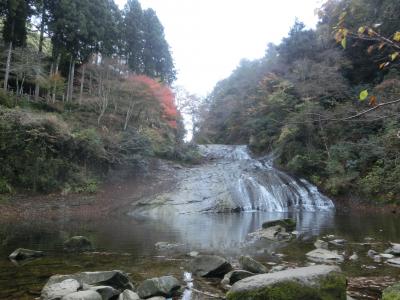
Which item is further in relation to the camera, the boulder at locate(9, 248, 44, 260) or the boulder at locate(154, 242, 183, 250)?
the boulder at locate(154, 242, 183, 250)

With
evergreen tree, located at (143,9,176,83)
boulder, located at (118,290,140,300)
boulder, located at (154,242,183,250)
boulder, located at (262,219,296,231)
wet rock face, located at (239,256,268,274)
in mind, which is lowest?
boulder, located at (118,290,140,300)

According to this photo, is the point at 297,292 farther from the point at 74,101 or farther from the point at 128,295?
the point at 74,101

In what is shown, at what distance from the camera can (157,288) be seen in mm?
5367

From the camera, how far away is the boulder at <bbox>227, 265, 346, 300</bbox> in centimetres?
449

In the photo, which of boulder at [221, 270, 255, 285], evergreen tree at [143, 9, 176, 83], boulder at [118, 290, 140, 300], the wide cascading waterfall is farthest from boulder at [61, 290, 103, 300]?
evergreen tree at [143, 9, 176, 83]

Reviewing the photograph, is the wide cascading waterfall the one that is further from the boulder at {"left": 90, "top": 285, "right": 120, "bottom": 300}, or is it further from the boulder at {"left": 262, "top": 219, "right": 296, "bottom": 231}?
the boulder at {"left": 90, "top": 285, "right": 120, "bottom": 300}

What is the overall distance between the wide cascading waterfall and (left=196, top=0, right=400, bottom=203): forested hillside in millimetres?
1449

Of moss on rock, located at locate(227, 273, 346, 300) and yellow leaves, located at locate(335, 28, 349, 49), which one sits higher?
yellow leaves, located at locate(335, 28, 349, 49)

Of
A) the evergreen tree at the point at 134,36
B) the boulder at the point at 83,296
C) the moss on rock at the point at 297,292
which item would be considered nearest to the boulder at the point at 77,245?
the boulder at the point at 83,296

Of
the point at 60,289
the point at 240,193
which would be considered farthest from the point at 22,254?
the point at 240,193

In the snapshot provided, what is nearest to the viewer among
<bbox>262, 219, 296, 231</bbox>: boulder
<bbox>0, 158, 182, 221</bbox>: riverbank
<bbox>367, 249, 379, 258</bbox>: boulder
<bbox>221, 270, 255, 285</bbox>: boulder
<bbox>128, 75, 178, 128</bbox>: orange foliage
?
<bbox>221, 270, 255, 285</bbox>: boulder

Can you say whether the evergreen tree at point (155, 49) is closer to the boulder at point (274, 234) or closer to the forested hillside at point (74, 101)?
the forested hillside at point (74, 101)

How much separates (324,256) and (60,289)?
549cm

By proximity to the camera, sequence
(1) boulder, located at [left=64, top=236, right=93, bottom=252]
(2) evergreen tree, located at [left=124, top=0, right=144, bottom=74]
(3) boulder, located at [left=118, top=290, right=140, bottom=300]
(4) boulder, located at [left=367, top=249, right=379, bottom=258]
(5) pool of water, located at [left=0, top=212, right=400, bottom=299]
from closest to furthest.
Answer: (3) boulder, located at [left=118, top=290, right=140, bottom=300] → (5) pool of water, located at [left=0, top=212, right=400, bottom=299] → (4) boulder, located at [left=367, top=249, right=379, bottom=258] → (1) boulder, located at [left=64, top=236, right=93, bottom=252] → (2) evergreen tree, located at [left=124, top=0, right=144, bottom=74]
